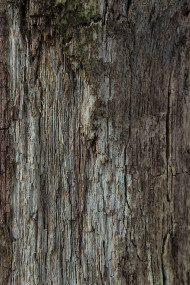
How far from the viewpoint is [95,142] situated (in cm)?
192

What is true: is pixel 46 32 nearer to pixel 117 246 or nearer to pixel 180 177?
pixel 180 177

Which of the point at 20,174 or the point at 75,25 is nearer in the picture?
the point at 75,25

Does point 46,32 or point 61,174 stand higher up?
point 46,32

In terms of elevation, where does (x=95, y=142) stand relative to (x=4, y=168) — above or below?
above

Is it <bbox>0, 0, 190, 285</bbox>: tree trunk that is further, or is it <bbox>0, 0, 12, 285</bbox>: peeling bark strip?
<bbox>0, 0, 12, 285</bbox>: peeling bark strip

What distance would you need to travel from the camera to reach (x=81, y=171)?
1.94m

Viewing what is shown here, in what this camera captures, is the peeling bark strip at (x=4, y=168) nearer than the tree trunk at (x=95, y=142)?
No

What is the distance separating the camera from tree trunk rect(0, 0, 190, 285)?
185 centimetres

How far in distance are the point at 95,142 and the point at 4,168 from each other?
59 centimetres

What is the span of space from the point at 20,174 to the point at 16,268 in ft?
1.91

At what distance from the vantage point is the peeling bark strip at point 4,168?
1981mm

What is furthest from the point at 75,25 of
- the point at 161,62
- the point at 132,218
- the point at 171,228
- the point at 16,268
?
the point at 16,268

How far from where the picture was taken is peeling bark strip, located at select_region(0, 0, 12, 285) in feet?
6.50

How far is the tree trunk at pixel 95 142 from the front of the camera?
185 cm
